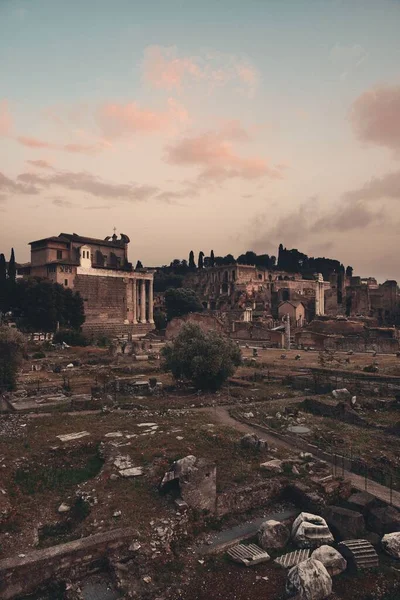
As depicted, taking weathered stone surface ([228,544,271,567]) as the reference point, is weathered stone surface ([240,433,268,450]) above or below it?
above

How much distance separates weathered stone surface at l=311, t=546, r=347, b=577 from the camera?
6891mm

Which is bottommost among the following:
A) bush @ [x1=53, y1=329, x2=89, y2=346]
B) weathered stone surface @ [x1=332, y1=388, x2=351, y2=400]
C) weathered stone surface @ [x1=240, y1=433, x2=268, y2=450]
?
weathered stone surface @ [x1=332, y1=388, x2=351, y2=400]

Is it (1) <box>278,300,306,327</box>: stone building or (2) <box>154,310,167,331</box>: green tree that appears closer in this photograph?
(1) <box>278,300,306,327</box>: stone building

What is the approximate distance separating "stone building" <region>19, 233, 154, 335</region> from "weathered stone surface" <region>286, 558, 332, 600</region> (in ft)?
160

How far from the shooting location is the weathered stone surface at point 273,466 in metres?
10.7

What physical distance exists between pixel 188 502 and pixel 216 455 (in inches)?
125

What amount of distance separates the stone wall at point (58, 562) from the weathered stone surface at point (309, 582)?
2.70 m

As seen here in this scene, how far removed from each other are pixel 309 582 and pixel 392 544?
212 centimetres

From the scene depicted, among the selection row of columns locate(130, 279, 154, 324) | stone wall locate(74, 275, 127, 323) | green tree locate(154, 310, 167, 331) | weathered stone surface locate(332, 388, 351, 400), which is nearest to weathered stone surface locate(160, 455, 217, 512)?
weathered stone surface locate(332, 388, 351, 400)

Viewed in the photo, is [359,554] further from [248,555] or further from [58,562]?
[58,562]

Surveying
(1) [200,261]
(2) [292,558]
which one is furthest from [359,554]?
(1) [200,261]

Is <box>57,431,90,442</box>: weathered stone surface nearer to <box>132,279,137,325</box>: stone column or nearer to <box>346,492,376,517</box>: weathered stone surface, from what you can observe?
<box>346,492,376,517</box>: weathered stone surface

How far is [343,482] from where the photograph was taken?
9.75m

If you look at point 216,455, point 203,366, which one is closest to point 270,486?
point 216,455
